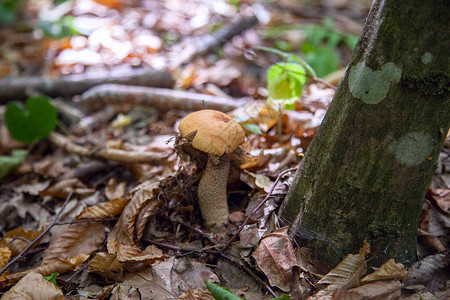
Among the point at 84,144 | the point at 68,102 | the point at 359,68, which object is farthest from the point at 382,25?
the point at 68,102

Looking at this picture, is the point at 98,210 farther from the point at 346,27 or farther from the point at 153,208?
the point at 346,27

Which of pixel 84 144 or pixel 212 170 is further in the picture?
pixel 84 144

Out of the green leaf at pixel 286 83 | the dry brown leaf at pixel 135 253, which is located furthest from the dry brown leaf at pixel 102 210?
the green leaf at pixel 286 83

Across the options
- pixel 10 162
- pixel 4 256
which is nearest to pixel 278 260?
pixel 4 256

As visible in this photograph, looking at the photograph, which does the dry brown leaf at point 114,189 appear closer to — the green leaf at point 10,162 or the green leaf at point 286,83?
the green leaf at point 10,162

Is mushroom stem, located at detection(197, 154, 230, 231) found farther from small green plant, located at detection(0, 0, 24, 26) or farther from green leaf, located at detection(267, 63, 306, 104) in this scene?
small green plant, located at detection(0, 0, 24, 26)

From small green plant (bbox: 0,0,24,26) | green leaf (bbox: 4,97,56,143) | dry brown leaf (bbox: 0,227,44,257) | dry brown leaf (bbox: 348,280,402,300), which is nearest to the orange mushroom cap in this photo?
dry brown leaf (bbox: 348,280,402,300)

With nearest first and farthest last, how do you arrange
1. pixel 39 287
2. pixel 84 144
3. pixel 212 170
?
pixel 39 287
pixel 212 170
pixel 84 144

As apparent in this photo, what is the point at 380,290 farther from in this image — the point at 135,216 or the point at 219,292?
the point at 135,216
